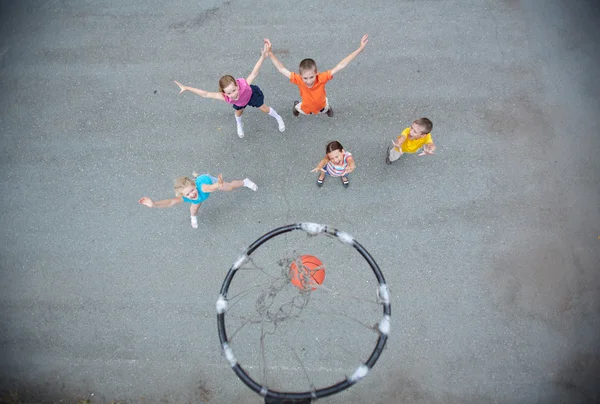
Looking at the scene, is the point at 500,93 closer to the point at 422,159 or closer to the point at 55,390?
the point at 422,159

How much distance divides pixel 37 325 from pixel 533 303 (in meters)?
6.54

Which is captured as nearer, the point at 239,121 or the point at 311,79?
the point at 311,79

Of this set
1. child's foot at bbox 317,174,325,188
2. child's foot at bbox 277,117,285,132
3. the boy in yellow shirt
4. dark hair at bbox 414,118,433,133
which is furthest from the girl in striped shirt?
child's foot at bbox 277,117,285,132

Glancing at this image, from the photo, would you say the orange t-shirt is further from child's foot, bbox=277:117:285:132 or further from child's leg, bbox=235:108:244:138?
child's leg, bbox=235:108:244:138

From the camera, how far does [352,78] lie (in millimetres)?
5430

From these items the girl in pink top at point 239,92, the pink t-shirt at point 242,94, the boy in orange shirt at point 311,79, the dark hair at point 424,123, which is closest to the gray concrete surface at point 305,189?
the girl in pink top at point 239,92

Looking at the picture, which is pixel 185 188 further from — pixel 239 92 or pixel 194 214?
pixel 239 92

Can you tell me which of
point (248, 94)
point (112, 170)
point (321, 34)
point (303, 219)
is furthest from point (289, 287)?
point (321, 34)

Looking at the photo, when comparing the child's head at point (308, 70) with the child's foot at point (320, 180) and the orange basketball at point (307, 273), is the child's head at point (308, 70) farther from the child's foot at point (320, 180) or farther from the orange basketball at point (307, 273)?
the orange basketball at point (307, 273)

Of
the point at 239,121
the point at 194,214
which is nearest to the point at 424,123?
the point at 239,121

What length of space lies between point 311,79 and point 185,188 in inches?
74.4

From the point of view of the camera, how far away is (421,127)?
162 inches

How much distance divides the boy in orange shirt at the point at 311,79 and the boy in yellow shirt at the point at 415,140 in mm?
1068

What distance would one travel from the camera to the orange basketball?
174 inches
